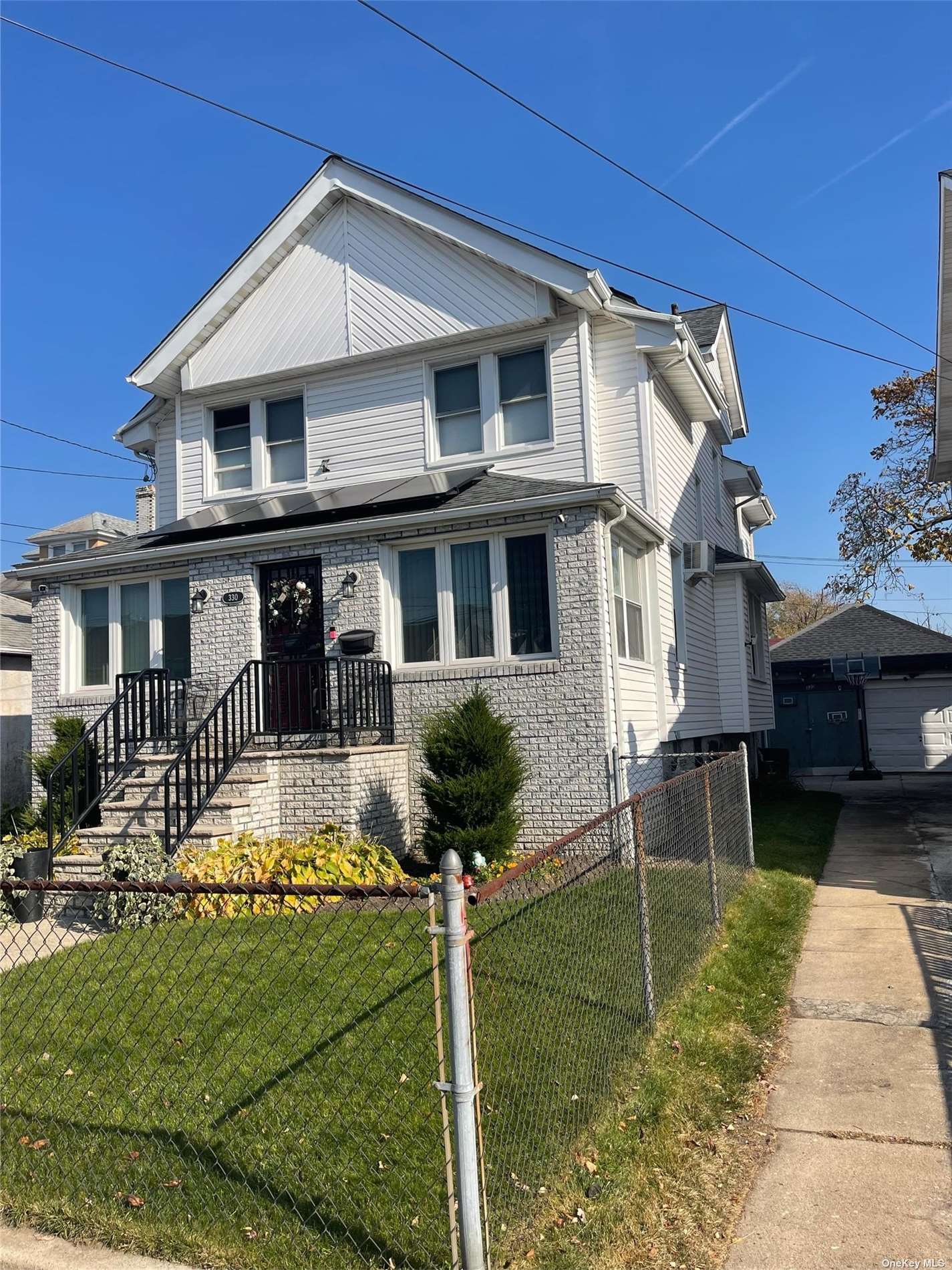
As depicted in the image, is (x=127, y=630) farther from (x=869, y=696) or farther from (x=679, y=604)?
(x=869, y=696)

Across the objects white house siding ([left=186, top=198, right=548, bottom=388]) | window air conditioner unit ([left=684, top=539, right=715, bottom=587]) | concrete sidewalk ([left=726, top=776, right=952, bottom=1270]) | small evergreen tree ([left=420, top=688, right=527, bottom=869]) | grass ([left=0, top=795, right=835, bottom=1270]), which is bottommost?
concrete sidewalk ([left=726, top=776, right=952, bottom=1270])

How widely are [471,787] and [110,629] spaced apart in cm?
693

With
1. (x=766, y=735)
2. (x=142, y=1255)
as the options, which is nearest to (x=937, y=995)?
(x=142, y=1255)

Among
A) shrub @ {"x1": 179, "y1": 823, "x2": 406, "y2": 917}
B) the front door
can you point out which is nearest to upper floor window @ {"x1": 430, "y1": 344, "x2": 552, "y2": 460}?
the front door

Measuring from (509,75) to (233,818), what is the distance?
7.90m

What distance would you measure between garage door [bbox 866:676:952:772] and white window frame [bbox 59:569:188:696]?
19895mm

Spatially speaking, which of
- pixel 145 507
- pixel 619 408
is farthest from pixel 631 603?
pixel 145 507

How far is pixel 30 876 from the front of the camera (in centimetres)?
924

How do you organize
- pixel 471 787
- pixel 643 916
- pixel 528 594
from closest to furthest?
pixel 643 916
pixel 471 787
pixel 528 594

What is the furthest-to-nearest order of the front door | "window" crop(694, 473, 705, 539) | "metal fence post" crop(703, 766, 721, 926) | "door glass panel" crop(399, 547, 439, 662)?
"window" crop(694, 473, 705, 539), the front door, "door glass panel" crop(399, 547, 439, 662), "metal fence post" crop(703, 766, 721, 926)

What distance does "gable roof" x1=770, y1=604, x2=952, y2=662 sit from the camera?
2612 centimetres

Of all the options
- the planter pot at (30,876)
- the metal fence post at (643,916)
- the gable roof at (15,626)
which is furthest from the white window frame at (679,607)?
the gable roof at (15,626)

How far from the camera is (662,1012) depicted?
568 cm

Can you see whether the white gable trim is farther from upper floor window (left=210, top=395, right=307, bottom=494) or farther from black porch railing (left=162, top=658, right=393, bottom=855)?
black porch railing (left=162, top=658, right=393, bottom=855)
